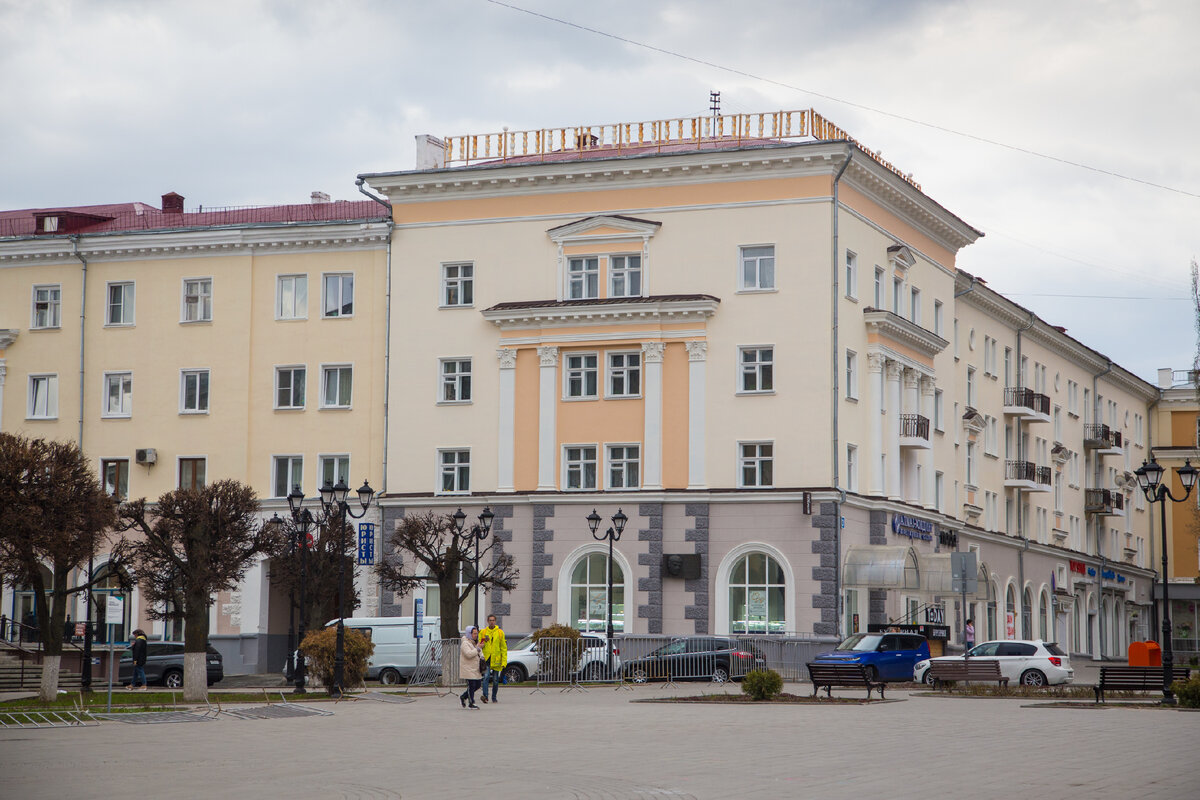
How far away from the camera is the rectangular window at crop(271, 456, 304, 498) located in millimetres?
52031

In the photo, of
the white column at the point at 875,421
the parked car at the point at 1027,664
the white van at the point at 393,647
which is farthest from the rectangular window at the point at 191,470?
the parked car at the point at 1027,664

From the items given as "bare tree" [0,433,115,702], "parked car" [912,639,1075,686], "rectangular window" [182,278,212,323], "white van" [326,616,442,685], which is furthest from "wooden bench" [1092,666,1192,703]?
"rectangular window" [182,278,212,323]

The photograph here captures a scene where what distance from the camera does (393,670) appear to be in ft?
141

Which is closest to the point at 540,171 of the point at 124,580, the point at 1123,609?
the point at 124,580

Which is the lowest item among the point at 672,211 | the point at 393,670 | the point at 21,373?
the point at 393,670

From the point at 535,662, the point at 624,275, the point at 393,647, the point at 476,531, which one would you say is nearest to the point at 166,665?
the point at 393,647

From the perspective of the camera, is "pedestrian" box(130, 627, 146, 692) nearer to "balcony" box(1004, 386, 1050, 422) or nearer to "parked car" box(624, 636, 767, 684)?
"parked car" box(624, 636, 767, 684)

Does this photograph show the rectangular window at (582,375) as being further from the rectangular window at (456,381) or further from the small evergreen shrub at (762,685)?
the small evergreen shrub at (762,685)

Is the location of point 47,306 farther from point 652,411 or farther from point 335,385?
point 652,411

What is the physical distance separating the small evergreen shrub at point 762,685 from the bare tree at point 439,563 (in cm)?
1199

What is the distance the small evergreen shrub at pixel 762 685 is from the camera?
101 ft

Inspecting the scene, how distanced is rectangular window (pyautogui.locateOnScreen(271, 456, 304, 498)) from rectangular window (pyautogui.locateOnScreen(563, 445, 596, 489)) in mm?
9274

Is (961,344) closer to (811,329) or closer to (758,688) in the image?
(811,329)

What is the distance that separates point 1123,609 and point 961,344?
91.6 feet
